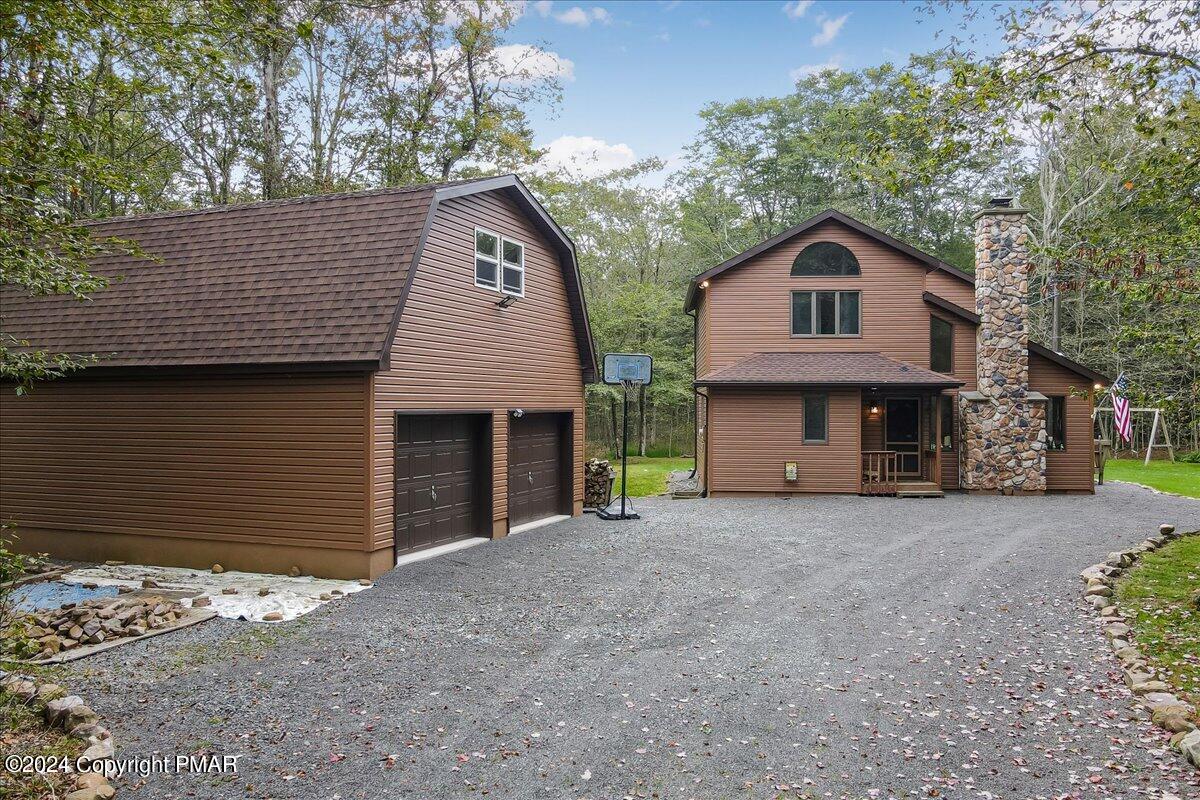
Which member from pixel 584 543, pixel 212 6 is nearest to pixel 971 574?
pixel 584 543

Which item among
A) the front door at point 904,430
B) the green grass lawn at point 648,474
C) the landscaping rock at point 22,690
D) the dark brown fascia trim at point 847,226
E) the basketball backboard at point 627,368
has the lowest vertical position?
the green grass lawn at point 648,474

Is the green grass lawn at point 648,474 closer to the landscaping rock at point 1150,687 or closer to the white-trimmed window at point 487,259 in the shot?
the white-trimmed window at point 487,259

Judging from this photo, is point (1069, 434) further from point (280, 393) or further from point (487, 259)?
point (280, 393)

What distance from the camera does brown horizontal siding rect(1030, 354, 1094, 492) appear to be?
17094 millimetres

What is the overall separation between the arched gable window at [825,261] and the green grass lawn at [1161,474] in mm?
9545

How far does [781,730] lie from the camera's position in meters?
4.62

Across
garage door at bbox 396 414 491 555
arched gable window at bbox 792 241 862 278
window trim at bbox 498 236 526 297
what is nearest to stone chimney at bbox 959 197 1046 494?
arched gable window at bbox 792 241 862 278

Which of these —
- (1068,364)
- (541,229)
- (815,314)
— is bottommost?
(1068,364)

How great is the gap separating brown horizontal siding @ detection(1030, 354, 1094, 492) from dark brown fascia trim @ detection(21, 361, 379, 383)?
16.4 m

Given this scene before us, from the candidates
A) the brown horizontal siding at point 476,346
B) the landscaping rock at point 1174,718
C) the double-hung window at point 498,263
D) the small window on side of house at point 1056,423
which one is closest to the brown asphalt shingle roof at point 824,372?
the small window on side of house at point 1056,423

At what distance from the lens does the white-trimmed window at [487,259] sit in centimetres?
1092

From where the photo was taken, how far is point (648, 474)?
22672mm

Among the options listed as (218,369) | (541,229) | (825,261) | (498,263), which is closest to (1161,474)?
(825,261)

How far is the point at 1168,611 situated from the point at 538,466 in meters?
9.32
